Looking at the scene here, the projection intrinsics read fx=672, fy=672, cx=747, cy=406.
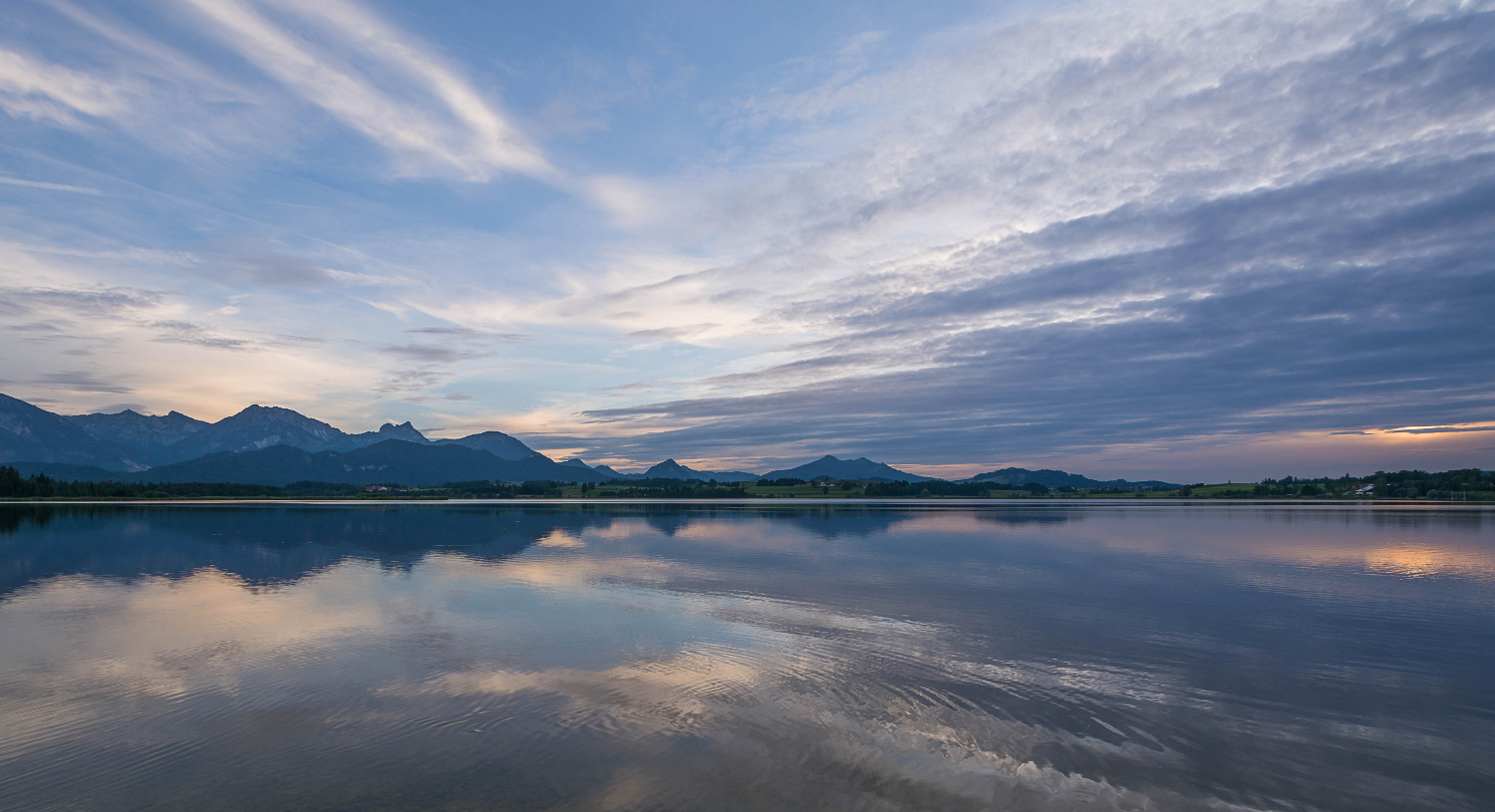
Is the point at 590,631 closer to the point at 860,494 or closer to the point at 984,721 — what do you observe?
the point at 984,721

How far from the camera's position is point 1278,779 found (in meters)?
9.84

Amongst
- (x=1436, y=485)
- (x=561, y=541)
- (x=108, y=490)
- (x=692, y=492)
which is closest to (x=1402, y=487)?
(x=1436, y=485)

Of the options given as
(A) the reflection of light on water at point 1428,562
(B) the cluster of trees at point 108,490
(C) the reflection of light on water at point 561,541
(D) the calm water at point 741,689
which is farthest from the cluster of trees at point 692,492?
(D) the calm water at point 741,689

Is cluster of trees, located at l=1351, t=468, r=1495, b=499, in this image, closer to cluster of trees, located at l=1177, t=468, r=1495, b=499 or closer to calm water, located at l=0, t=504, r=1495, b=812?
cluster of trees, located at l=1177, t=468, r=1495, b=499

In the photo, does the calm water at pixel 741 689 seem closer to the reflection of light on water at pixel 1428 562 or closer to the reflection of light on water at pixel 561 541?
the reflection of light on water at pixel 1428 562

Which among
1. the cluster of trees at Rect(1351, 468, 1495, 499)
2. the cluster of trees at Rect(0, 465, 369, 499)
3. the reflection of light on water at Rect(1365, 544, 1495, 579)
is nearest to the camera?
the reflection of light on water at Rect(1365, 544, 1495, 579)

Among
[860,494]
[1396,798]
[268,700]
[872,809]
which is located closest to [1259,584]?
[1396,798]

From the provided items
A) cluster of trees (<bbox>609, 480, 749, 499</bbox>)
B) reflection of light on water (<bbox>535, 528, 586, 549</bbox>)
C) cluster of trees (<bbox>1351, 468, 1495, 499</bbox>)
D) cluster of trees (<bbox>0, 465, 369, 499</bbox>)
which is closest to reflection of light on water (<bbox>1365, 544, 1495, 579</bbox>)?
reflection of light on water (<bbox>535, 528, 586, 549</bbox>)

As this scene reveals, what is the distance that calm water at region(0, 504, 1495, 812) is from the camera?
9492 millimetres

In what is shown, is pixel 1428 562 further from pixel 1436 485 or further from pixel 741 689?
pixel 1436 485

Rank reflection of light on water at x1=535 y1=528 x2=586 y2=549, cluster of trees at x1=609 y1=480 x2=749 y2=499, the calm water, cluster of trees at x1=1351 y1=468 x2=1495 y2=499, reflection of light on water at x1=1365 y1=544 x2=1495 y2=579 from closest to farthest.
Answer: the calm water
reflection of light on water at x1=1365 y1=544 x2=1495 y2=579
reflection of light on water at x1=535 y1=528 x2=586 y2=549
cluster of trees at x1=1351 y1=468 x2=1495 y2=499
cluster of trees at x1=609 y1=480 x2=749 y2=499

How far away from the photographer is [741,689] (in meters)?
13.8

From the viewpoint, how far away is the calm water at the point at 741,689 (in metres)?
9.49

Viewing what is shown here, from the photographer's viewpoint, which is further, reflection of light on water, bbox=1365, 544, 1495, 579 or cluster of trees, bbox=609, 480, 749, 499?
cluster of trees, bbox=609, 480, 749, 499
